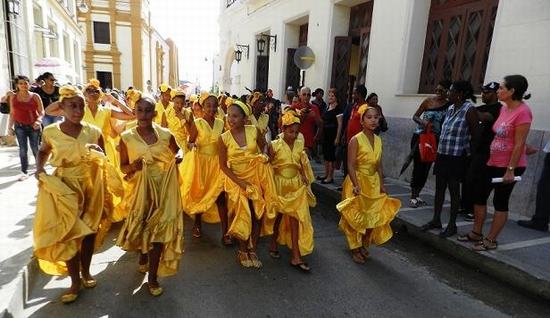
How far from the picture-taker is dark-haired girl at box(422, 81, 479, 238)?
4082 millimetres

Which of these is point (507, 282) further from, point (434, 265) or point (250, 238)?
point (250, 238)

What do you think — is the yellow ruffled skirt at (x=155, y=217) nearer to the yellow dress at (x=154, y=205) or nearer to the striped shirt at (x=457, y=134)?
the yellow dress at (x=154, y=205)

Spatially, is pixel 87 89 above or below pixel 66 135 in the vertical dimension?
above

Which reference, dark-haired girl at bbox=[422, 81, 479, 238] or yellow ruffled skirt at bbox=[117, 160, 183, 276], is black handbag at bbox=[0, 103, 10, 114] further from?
dark-haired girl at bbox=[422, 81, 479, 238]

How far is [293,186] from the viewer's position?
3.67 m

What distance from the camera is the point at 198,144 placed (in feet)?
14.6

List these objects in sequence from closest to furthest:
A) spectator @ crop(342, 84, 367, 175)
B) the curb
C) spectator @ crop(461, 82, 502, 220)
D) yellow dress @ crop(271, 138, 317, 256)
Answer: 1. the curb
2. yellow dress @ crop(271, 138, 317, 256)
3. spectator @ crop(461, 82, 502, 220)
4. spectator @ crop(342, 84, 367, 175)

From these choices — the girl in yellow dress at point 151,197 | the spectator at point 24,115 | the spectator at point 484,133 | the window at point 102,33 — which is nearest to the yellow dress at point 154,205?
the girl in yellow dress at point 151,197

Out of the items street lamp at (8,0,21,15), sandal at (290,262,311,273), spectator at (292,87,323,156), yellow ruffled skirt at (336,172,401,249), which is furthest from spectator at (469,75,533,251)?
street lamp at (8,0,21,15)

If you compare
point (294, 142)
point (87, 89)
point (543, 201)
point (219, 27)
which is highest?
point (219, 27)

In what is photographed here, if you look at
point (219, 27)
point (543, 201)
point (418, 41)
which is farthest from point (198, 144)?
point (219, 27)

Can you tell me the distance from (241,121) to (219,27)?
19.8m

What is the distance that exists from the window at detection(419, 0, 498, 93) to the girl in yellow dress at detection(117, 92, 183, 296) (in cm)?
590

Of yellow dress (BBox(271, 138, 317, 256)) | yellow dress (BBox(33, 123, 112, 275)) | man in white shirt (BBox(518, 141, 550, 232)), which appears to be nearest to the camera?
yellow dress (BBox(33, 123, 112, 275))
